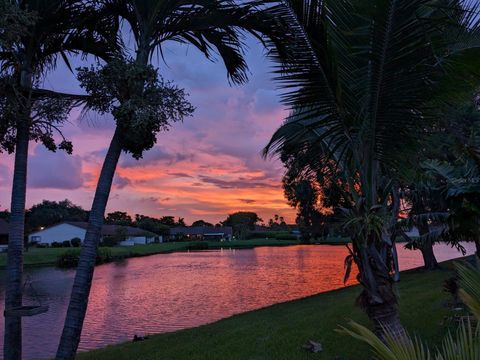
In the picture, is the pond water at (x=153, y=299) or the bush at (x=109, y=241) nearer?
the pond water at (x=153, y=299)

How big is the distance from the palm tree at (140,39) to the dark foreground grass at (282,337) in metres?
3.12

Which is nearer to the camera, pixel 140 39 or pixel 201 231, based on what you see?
pixel 140 39

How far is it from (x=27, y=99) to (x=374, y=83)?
5262mm

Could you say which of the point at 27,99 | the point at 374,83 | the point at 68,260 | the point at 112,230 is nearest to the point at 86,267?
the point at 27,99

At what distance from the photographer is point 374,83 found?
185 inches

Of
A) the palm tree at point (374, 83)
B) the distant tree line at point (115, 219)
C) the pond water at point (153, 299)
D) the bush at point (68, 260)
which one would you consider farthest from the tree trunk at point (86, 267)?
the distant tree line at point (115, 219)

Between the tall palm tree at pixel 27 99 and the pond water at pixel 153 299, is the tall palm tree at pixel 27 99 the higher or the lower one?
the higher one

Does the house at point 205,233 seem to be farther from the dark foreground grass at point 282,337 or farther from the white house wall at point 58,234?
the dark foreground grass at point 282,337

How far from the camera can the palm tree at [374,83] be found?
4.35 metres

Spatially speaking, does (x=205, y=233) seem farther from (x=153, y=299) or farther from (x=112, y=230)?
(x=153, y=299)

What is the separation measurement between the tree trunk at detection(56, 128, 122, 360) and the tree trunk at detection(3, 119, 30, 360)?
1.17m

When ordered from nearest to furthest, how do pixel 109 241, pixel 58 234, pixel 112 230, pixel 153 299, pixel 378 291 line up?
1. pixel 378 291
2. pixel 153 299
3. pixel 109 241
4. pixel 58 234
5. pixel 112 230

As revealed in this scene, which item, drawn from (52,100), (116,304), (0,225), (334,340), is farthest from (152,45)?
(0,225)

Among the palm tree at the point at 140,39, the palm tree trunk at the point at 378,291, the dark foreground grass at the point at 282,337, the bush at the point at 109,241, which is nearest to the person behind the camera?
the palm tree trunk at the point at 378,291
